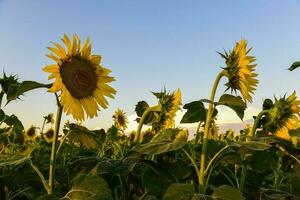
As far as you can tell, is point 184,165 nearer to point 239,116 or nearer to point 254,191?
point 239,116

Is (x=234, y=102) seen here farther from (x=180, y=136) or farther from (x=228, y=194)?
(x=180, y=136)

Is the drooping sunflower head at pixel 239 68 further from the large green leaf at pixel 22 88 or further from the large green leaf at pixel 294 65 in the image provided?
the large green leaf at pixel 22 88

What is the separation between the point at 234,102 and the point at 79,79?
3.60 feet

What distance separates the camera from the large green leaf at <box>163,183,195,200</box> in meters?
2.60

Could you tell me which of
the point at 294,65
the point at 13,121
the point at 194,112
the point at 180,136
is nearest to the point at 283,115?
the point at 294,65

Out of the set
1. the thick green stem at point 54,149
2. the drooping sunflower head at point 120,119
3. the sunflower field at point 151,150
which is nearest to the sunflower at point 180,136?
the sunflower field at point 151,150

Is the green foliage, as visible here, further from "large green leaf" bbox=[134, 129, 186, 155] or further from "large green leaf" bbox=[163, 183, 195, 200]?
"large green leaf" bbox=[163, 183, 195, 200]

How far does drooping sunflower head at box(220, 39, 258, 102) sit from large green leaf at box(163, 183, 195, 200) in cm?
114

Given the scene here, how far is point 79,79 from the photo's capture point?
3545 mm

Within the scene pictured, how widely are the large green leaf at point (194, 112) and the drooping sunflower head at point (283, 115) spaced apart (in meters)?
0.56

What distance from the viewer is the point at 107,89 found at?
383 cm

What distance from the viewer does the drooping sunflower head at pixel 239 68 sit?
353cm

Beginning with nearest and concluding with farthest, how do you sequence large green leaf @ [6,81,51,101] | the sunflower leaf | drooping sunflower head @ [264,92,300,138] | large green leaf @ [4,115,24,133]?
1. large green leaf @ [6,81,51,101]
2. the sunflower leaf
3. drooping sunflower head @ [264,92,300,138]
4. large green leaf @ [4,115,24,133]

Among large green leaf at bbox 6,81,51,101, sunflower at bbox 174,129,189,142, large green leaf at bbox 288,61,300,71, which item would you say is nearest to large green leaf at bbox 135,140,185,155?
sunflower at bbox 174,129,189,142
